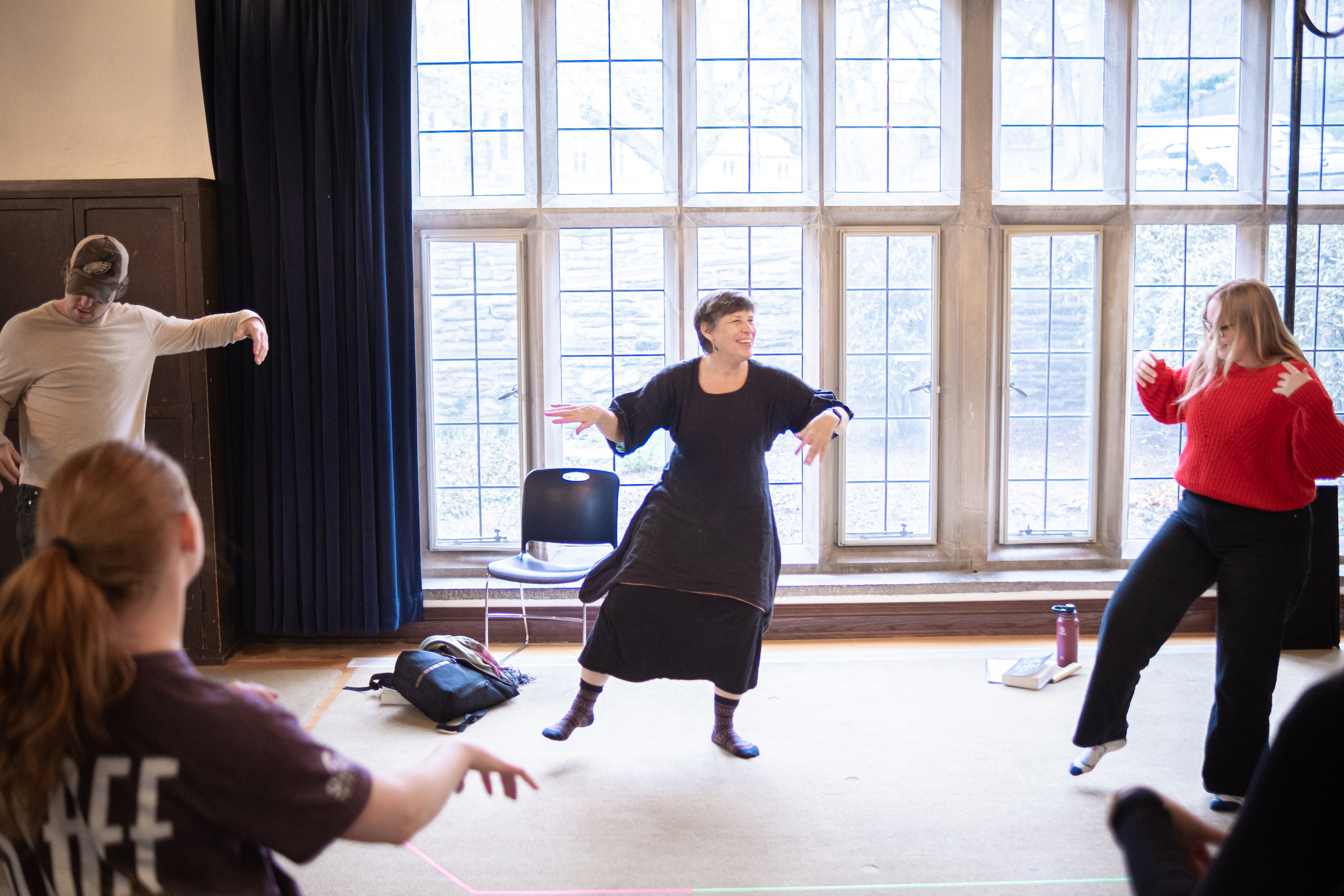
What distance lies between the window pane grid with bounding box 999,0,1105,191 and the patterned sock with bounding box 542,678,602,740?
299 centimetres

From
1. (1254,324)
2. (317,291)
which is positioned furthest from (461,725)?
(1254,324)

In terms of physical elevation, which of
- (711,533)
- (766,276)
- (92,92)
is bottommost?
(711,533)

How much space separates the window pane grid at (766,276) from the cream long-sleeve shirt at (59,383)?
2.45 m

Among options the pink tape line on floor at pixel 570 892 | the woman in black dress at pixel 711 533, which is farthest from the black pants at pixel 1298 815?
the woman in black dress at pixel 711 533

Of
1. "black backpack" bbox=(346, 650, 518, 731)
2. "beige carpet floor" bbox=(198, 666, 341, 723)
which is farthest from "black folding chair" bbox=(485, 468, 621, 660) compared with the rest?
"beige carpet floor" bbox=(198, 666, 341, 723)

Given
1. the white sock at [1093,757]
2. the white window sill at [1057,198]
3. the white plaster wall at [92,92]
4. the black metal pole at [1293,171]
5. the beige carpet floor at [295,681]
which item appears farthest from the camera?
the white window sill at [1057,198]

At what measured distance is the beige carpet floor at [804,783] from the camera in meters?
2.51

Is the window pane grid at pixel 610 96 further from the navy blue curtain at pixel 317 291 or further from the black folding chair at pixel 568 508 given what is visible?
the black folding chair at pixel 568 508

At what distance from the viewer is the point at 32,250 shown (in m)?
4.11

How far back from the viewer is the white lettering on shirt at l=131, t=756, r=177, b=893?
98cm

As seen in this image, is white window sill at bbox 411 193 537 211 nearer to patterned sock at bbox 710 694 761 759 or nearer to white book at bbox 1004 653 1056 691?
patterned sock at bbox 710 694 761 759

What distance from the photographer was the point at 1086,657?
422 centimetres

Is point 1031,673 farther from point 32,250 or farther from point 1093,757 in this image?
point 32,250

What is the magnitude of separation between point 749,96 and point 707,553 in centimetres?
244
